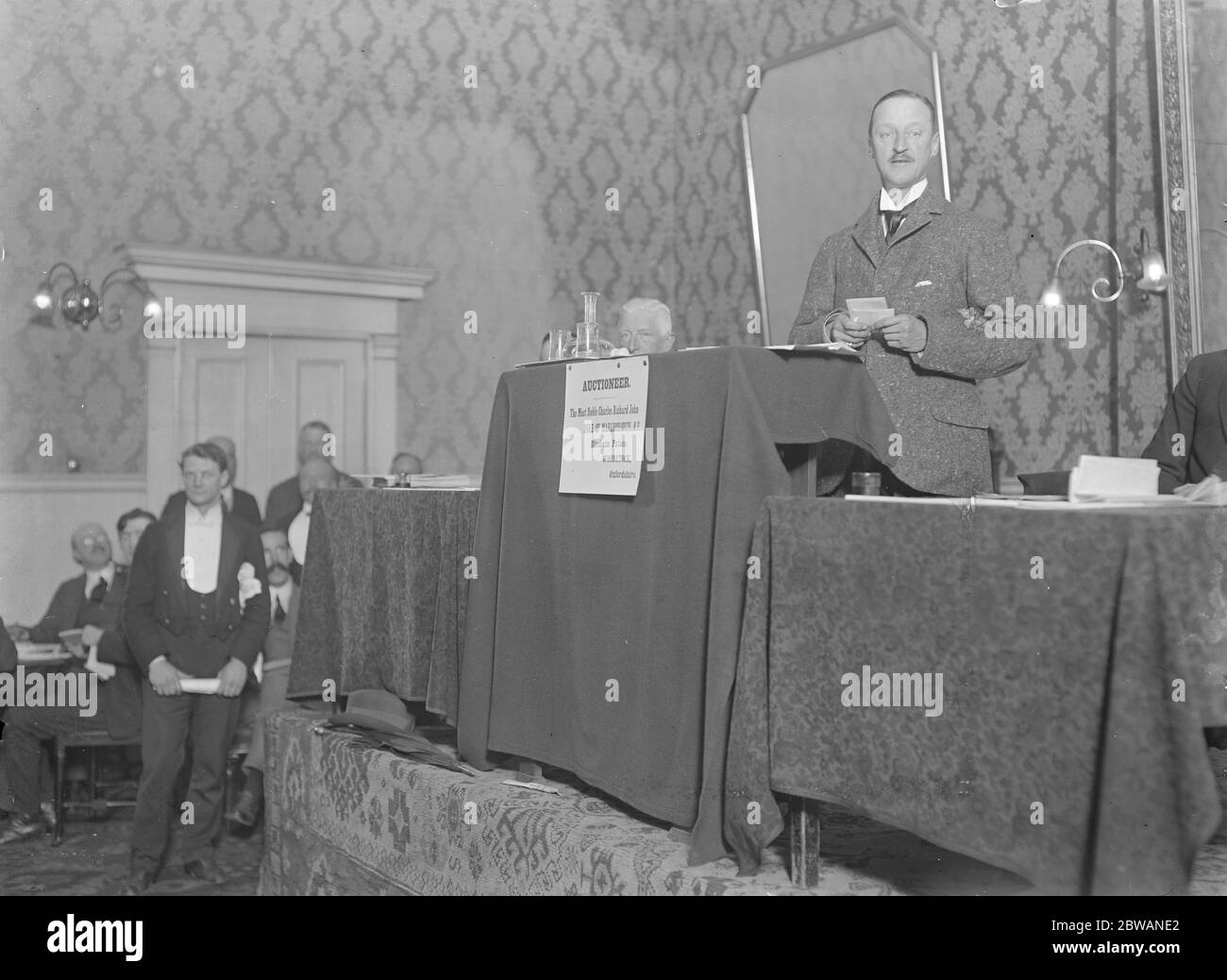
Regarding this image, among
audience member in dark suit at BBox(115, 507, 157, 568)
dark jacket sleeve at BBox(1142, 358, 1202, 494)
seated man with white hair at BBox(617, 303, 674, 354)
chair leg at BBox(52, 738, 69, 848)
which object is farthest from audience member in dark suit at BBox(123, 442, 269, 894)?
dark jacket sleeve at BBox(1142, 358, 1202, 494)

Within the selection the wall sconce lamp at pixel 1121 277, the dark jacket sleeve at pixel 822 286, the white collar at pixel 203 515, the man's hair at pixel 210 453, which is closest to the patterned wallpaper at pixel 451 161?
the wall sconce lamp at pixel 1121 277

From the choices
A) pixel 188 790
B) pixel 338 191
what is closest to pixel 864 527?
pixel 188 790

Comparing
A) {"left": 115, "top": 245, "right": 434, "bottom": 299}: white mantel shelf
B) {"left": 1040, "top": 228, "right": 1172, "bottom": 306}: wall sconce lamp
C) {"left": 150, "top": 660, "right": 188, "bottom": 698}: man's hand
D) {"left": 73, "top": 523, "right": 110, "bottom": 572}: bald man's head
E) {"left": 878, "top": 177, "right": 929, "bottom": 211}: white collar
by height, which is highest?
{"left": 115, "top": 245, "right": 434, "bottom": 299}: white mantel shelf

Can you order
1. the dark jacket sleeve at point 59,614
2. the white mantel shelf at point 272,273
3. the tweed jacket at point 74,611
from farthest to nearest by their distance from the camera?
the white mantel shelf at point 272,273 < the dark jacket sleeve at point 59,614 < the tweed jacket at point 74,611

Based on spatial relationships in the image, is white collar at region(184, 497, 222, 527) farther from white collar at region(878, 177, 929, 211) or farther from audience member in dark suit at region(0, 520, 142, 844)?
white collar at region(878, 177, 929, 211)

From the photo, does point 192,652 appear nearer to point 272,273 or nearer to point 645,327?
point 645,327

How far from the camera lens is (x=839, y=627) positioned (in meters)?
1.89

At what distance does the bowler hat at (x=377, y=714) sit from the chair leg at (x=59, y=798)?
2.32 meters

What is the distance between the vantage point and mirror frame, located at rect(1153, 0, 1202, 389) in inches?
168

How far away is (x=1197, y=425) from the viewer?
3.26 m

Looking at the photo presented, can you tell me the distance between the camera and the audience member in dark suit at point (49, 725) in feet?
16.7

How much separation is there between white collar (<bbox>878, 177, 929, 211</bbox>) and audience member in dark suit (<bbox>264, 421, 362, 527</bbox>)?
13.1ft

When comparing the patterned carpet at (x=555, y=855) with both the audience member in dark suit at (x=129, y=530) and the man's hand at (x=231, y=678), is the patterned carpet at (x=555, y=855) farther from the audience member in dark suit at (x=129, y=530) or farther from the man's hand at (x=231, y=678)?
the audience member in dark suit at (x=129, y=530)

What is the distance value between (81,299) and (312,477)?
1419 mm
